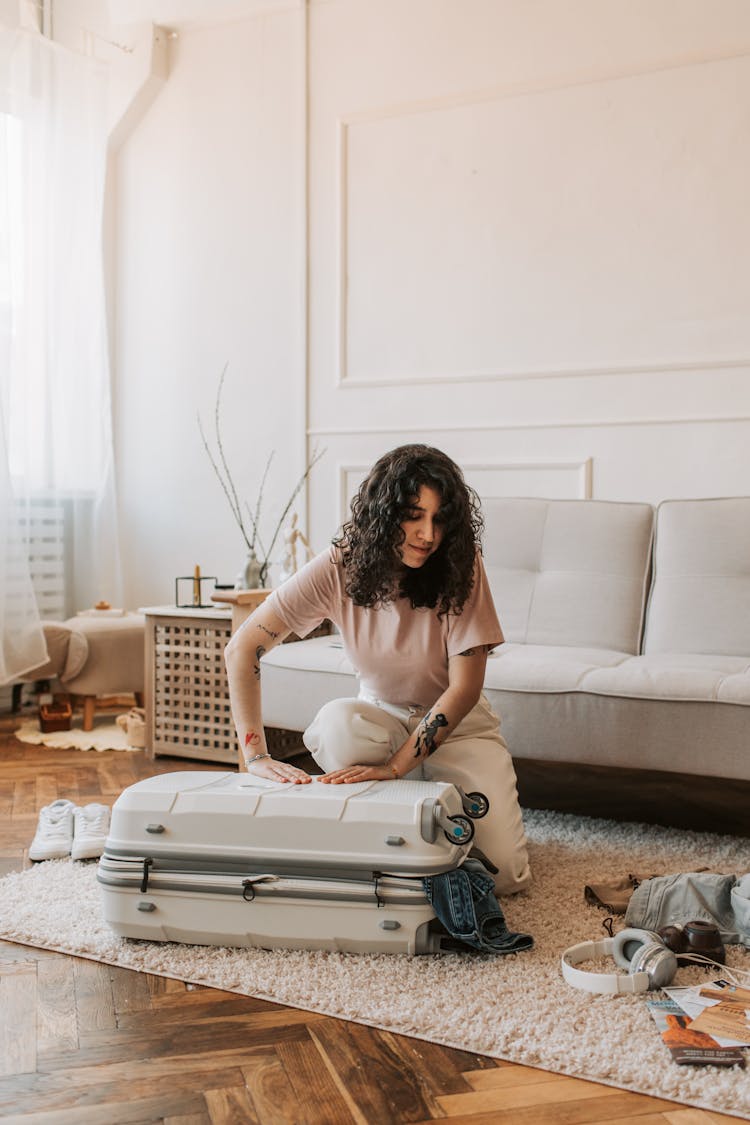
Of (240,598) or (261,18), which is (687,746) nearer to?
(240,598)

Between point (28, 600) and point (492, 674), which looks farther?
point (28, 600)

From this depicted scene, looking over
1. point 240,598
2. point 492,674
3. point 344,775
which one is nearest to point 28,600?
point 240,598

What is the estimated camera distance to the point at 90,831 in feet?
7.94

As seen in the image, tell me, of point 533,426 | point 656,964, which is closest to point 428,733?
point 656,964

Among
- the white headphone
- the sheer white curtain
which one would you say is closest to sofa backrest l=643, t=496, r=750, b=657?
the white headphone

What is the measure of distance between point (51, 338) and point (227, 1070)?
3294 millimetres

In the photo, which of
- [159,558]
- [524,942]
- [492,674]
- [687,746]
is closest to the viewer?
[524,942]

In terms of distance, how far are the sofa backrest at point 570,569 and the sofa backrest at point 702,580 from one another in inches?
2.8

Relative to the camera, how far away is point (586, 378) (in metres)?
3.55

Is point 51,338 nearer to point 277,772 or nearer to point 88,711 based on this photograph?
point 88,711

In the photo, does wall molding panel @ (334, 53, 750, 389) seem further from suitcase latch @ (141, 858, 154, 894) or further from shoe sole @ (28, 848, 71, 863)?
suitcase latch @ (141, 858, 154, 894)

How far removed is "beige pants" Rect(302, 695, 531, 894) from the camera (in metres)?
2.06

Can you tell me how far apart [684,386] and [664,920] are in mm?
1943

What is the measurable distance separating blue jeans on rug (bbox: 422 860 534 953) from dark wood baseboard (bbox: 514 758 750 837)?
726 mm
